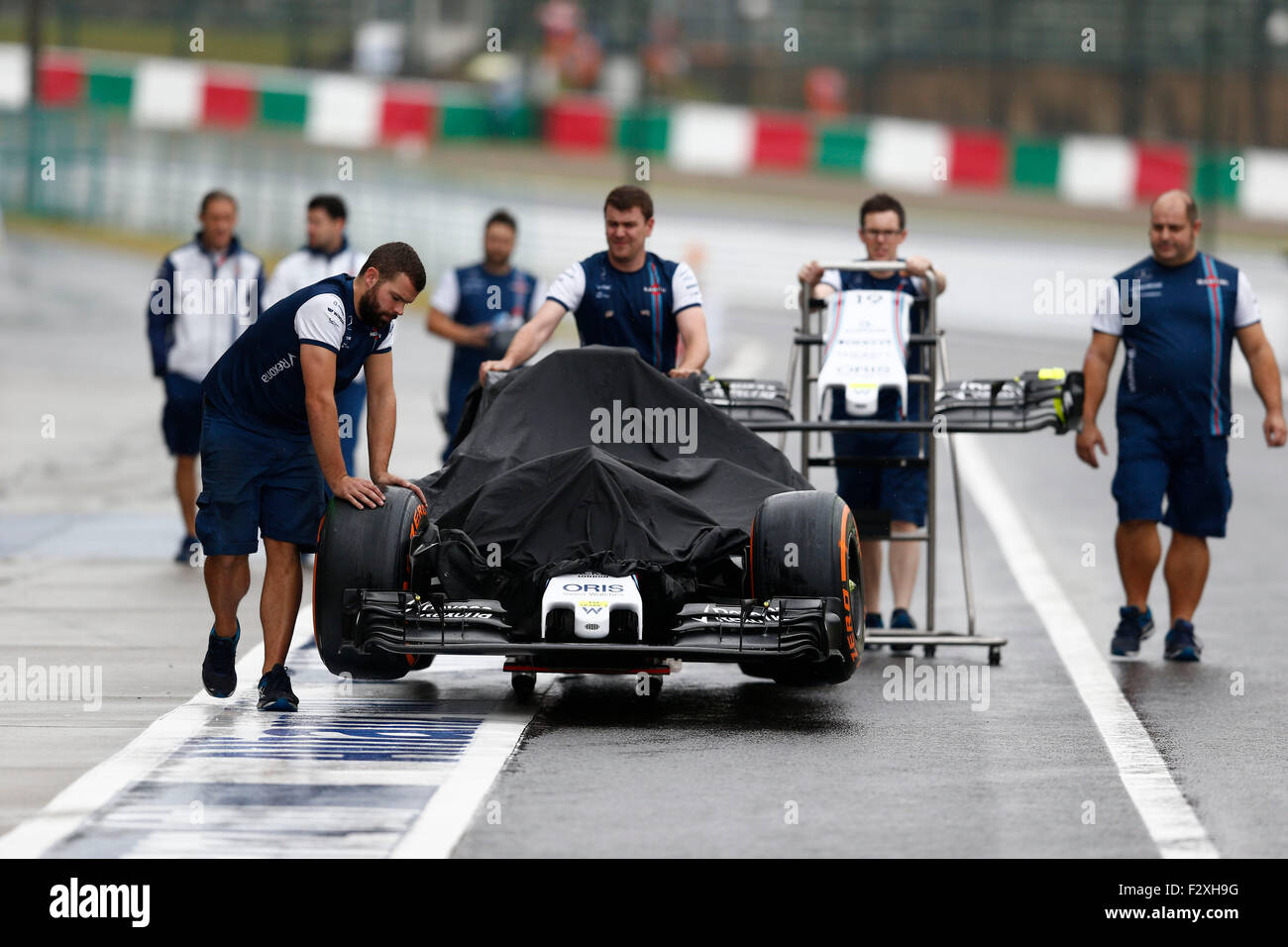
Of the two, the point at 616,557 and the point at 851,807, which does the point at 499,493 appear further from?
the point at 851,807

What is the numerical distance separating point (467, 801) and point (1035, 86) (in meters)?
42.5

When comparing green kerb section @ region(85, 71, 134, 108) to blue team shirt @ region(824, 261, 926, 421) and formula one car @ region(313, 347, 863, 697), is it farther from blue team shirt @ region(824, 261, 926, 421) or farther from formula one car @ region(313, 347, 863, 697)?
formula one car @ region(313, 347, 863, 697)

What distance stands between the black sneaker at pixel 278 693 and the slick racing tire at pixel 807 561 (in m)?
1.67

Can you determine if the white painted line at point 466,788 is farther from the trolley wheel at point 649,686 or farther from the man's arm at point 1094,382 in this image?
the man's arm at point 1094,382

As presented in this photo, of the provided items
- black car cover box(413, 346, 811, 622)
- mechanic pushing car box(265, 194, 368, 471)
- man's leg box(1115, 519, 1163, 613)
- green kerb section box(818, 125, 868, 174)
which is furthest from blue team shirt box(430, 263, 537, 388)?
green kerb section box(818, 125, 868, 174)

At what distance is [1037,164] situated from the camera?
151ft

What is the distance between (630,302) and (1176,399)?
2478 mm

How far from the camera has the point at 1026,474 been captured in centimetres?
1784

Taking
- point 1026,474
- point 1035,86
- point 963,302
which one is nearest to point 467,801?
point 1026,474

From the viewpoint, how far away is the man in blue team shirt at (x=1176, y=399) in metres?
10.3

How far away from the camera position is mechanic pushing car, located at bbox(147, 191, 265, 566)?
41.8ft

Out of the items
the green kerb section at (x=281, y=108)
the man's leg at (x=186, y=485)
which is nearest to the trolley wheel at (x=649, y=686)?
the man's leg at (x=186, y=485)

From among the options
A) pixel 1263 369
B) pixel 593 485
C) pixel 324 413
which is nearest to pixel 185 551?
pixel 324 413
